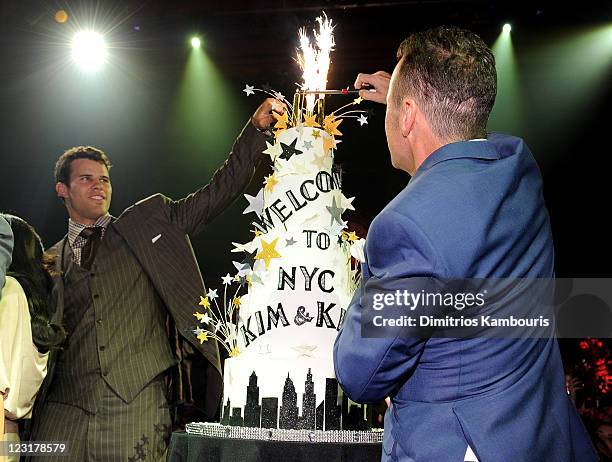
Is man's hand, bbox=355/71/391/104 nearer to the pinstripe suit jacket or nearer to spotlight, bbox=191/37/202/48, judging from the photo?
the pinstripe suit jacket

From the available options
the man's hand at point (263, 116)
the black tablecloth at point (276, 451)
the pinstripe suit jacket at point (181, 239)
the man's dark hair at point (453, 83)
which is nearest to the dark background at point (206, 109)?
the pinstripe suit jacket at point (181, 239)

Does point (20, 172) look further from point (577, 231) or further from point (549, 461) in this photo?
point (549, 461)

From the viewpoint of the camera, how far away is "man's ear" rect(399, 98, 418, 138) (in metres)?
1.74

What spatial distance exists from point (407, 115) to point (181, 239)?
111 inches

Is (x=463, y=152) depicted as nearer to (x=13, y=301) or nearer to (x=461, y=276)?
A: (x=461, y=276)

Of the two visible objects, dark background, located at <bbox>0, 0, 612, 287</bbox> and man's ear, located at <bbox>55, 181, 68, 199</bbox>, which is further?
dark background, located at <bbox>0, 0, 612, 287</bbox>

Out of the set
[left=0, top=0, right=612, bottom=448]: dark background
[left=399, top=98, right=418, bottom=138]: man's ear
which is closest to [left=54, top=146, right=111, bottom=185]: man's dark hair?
[left=0, top=0, right=612, bottom=448]: dark background

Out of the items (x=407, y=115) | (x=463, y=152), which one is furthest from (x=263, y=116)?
(x=463, y=152)

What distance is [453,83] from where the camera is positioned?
1703 mm

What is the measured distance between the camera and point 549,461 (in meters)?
1.54

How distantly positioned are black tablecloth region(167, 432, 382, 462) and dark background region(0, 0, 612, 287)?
3657 millimetres

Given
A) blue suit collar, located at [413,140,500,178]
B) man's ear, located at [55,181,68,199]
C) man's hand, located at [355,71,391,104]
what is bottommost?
blue suit collar, located at [413,140,500,178]

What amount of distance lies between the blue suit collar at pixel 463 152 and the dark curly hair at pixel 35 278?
7.21 feet

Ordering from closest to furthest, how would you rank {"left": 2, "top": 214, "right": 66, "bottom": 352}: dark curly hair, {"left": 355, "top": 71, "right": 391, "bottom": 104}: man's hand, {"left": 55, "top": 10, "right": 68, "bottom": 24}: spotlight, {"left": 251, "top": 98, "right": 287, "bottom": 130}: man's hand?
{"left": 355, "top": 71, "right": 391, "bottom": 104}: man's hand, {"left": 2, "top": 214, "right": 66, "bottom": 352}: dark curly hair, {"left": 251, "top": 98, "right": 287, "bottom": 130}: man's hand, {"left": 55, "top": 10, "right": 68, "bottom": 24}: spotlight
